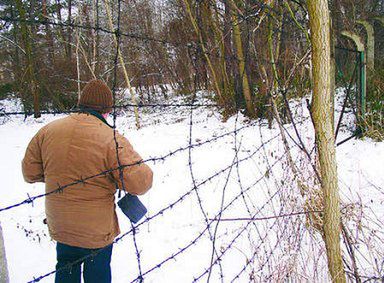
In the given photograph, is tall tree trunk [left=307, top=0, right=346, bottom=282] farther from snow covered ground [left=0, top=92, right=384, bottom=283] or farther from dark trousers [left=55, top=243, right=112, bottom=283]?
dark trousers [left=55, top=243, right=112, bottom=283]

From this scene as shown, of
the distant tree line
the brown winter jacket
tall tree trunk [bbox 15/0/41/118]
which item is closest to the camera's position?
the brown winter jacket

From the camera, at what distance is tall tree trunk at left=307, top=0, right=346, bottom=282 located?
1556mm

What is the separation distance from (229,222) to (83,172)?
2.35 metres

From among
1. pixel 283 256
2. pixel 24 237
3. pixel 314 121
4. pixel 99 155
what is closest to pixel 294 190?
pixel 283 256

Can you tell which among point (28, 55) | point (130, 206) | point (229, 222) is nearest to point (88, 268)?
point (130, 206)

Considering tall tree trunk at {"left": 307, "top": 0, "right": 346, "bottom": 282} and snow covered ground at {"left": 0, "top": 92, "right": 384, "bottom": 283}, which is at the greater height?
tall tree trunk at {"left": 307, "top": 0, "right": 346, "bottom": 282}

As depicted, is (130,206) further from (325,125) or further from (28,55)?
(28,55)

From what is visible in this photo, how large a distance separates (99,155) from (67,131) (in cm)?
24

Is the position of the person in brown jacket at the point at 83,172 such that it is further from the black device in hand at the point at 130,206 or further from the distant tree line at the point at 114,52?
the distant tree line at the point at 114,52

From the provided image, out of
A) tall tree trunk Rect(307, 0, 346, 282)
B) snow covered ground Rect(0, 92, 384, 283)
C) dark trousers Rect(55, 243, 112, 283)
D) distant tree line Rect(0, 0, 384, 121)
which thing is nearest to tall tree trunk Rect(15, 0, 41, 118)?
distant tree line Rect(0, 0, 384, 121)

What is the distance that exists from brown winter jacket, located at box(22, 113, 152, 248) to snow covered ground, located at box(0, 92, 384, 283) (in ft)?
1.23

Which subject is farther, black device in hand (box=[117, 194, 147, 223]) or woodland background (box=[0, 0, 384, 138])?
woodland background (box=[0, 0, 384, 138])

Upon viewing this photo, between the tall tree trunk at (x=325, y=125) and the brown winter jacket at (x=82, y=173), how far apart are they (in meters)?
1.03

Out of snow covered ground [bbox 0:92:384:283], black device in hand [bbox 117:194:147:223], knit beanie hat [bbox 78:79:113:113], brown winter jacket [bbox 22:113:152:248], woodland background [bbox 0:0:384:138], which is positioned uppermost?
woodland background [bbox 0:0:384:138]
